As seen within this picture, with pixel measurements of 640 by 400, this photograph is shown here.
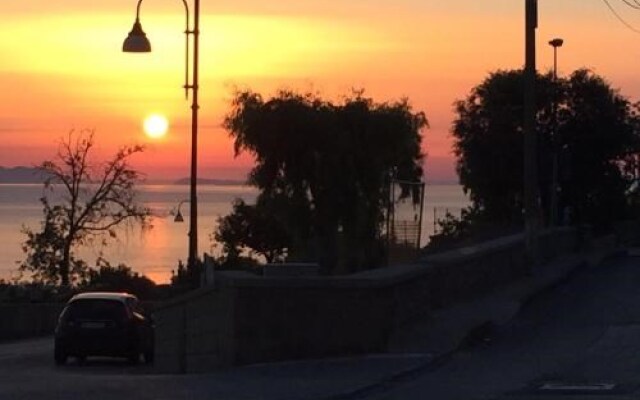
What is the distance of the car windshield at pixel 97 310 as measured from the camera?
2959cm

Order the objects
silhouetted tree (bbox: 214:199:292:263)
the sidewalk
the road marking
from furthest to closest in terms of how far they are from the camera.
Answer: silhouetted tree (bbox: 214:199:292:263) < the sidewalk < the road marking

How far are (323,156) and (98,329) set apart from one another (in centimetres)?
2592

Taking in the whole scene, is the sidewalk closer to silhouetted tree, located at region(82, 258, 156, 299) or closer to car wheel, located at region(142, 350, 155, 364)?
car wheel, located at region(142, 350, 155, 364)

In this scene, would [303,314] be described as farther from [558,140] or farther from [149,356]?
[558,140]

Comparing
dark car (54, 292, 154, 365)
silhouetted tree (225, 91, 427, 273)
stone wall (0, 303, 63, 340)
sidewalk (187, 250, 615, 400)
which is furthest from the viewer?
silhouetted tree (225, 91, 427, 273)

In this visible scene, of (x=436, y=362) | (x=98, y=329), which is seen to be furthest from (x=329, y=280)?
(x=98, y=329)

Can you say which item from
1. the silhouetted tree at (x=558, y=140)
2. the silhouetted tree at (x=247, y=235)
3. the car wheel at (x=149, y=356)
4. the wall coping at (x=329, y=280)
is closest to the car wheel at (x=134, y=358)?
the car wheel at (x=149, y=356)

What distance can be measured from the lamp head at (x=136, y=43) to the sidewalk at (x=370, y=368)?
31.4 feet

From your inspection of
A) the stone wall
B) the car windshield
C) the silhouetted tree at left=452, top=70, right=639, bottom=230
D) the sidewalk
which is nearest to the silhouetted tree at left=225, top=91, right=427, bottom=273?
the silhouetted tree at left=452, top=70, right=639, bottom=230

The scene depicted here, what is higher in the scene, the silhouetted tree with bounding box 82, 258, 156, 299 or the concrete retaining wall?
the concrete retaining wall

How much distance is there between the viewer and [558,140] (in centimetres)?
5716

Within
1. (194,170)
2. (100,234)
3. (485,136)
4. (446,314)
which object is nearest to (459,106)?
(485,136)

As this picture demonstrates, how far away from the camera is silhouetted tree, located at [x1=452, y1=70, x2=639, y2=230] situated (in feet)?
188

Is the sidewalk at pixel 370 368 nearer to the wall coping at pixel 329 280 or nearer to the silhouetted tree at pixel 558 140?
the wall coping at pixel 329 280
